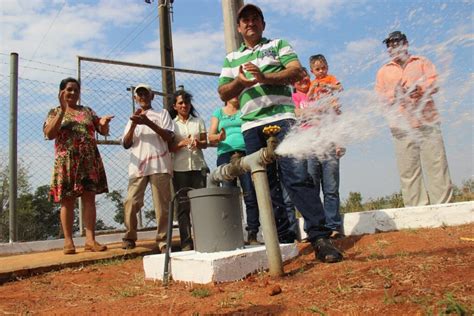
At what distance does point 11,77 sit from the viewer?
6.13 metres

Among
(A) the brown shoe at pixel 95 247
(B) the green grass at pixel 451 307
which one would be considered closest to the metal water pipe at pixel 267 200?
(B) the green grass at pixel 451 307

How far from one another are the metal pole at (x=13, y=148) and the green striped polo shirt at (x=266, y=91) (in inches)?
142

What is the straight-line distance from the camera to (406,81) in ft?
16.3

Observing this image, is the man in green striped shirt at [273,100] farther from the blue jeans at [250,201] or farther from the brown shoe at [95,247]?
the brown shoe at [95,247]

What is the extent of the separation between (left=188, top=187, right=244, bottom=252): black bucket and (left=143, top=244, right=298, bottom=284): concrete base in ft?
0.30

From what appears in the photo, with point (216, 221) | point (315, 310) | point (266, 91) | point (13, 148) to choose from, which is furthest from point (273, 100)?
point (13, 148)

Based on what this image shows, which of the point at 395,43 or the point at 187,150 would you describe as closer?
the point at 187,150

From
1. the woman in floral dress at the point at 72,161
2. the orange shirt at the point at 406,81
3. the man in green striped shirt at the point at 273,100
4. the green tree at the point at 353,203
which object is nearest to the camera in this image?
the man in green striped shirt at the point at 273,100

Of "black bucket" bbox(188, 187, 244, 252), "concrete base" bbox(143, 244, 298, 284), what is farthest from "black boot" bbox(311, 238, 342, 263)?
"black bucket" bbox(188, 187, 244, 252)

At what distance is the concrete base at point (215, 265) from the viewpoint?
315cm

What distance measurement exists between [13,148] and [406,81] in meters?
4.95

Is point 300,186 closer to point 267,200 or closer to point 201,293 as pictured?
point 267,200

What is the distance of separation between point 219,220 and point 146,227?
353 cm

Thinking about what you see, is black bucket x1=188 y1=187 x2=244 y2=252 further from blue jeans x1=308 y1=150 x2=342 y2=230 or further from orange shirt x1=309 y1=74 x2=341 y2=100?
orange shirt x1=309 y1=74 x2=341 y2=100
